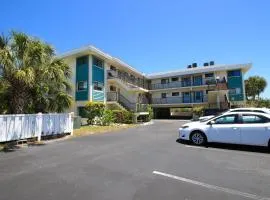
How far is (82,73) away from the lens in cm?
2473

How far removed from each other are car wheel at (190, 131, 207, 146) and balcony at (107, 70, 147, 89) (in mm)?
18340

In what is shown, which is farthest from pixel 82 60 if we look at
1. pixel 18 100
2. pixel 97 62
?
pixel 18 100

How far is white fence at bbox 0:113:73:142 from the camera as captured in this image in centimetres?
1023

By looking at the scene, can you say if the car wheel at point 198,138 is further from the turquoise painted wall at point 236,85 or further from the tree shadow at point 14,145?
the turquoise painted wall at point 236,85

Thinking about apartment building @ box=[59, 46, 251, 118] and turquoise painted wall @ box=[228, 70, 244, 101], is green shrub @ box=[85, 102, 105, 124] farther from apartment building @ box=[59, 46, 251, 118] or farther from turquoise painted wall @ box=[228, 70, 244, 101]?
turquoise painted wall @ box=[228, 70, 244, 101]

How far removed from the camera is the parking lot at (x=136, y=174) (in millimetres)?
4750

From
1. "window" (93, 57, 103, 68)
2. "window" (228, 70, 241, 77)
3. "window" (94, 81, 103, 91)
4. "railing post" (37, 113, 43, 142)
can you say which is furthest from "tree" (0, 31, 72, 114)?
"window" (228, 70, 241, 77)

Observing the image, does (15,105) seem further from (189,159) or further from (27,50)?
(189,159)

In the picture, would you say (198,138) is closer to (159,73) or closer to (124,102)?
(124,102)

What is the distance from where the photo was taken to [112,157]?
26.7 feet

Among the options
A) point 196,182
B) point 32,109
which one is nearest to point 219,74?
point 32,109

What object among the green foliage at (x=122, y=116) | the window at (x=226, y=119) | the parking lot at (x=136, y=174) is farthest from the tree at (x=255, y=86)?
the parking lot at (x=136, y=174)

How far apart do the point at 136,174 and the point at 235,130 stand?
18.5ft

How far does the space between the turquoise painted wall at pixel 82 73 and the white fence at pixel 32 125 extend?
33.3 ft
